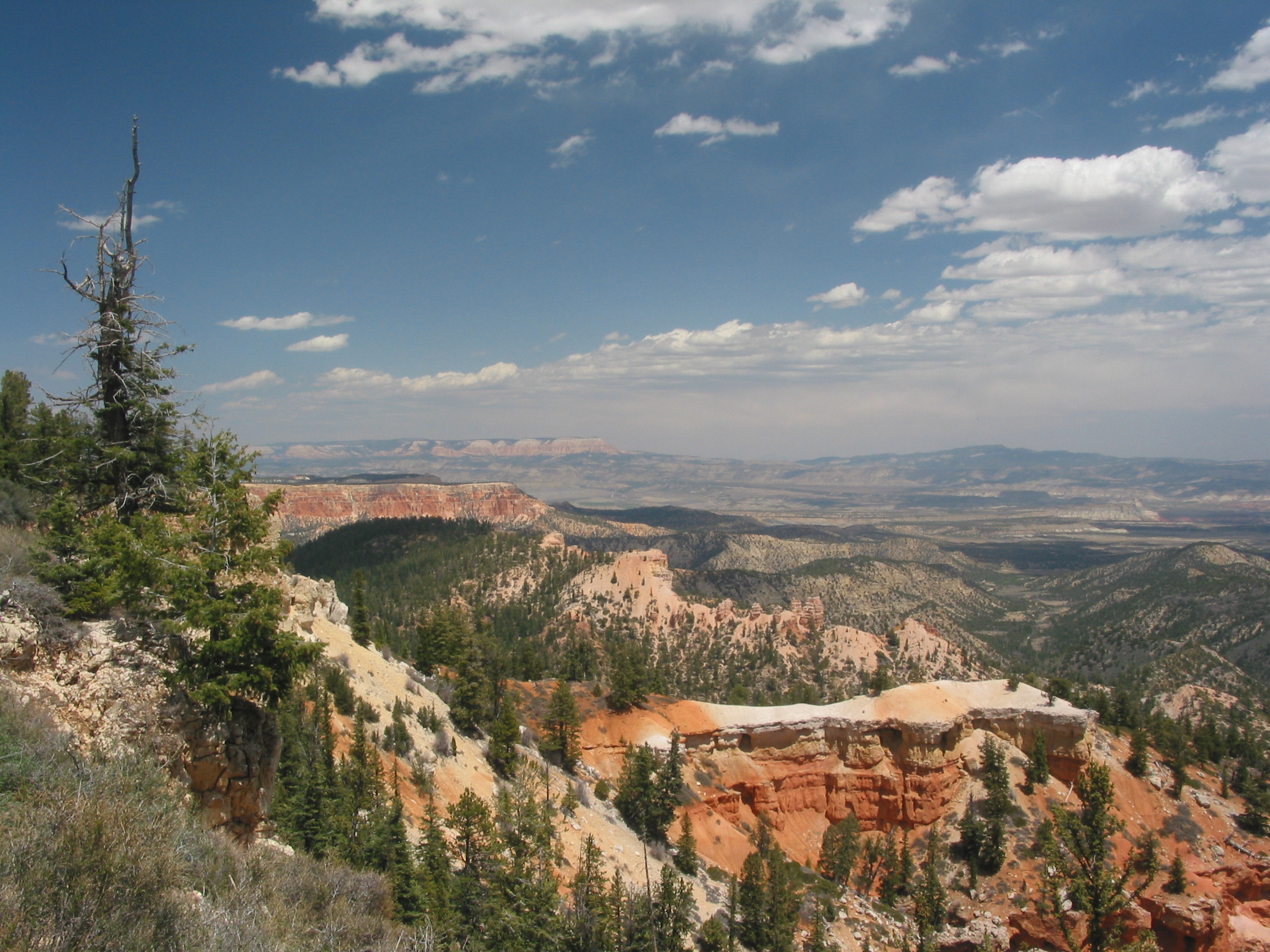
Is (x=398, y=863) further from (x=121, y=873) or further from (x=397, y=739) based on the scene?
(x=121, y=873)

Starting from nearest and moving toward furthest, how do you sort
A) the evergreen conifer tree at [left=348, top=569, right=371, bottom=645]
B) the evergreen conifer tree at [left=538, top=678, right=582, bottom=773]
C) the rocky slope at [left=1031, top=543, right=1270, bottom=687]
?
the evergreen conifer tree at [left=538, top=678, right=582, bottom=773] → the evergreen conifer tree at [left=348, top=569, right=371, bottom=645] → the rocky slope at [left=1031, top=543, right=1270, bottom=687]

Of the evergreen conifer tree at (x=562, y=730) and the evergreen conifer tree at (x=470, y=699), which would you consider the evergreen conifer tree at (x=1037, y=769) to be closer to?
the evergreen conifer tree at (x=562, y=730)

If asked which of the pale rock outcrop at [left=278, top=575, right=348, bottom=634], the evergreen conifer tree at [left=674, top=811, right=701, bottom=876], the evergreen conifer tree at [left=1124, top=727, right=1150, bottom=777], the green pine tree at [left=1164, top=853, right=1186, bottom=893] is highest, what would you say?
the pale rock outcrop at [left=278, top=575, right=348, bottom=634]

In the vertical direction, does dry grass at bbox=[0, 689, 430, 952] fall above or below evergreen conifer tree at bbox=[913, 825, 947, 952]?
above

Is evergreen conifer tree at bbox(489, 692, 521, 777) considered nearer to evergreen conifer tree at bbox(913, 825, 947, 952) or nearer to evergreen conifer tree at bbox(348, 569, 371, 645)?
evergreen conifer tree at bbox(348, 569, 371, 645)

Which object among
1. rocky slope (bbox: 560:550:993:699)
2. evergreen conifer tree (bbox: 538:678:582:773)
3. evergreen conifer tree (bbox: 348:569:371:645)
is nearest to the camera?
evergreen conifer tree (bbox: 538:678:582:773)

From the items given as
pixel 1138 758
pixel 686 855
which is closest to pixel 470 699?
pixel 686 855

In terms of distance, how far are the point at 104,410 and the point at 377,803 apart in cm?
1704

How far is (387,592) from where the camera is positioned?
105438mm

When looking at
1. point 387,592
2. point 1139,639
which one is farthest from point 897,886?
point 1139,639

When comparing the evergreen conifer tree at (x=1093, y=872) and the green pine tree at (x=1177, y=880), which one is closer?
the evergreen conifer tree at (x=1093, y=872)

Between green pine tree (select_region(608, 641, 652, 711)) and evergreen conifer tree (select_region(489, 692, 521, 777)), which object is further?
green pine tree (select_region(608, 641, 652, 711))

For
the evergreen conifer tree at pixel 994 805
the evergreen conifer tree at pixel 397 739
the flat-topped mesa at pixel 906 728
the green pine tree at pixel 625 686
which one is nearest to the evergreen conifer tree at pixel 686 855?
the flat-topped mesa at pixel 906 728

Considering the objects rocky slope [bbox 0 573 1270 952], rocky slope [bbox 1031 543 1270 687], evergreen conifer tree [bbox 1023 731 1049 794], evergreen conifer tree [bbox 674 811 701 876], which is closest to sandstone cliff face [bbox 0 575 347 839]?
rocky slope [bbox 0 573 1270 952]
